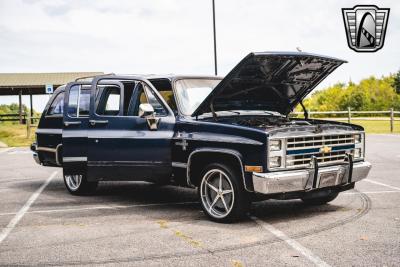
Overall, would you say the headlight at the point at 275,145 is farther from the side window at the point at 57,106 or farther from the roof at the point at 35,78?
the roof at the point at 35,78

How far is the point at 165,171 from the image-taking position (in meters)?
7.01

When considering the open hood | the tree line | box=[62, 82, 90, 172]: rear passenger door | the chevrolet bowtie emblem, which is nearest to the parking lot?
box=[62, 82, 90, 172]: rear passenger door

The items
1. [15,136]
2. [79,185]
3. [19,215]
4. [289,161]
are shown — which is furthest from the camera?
[15,136]

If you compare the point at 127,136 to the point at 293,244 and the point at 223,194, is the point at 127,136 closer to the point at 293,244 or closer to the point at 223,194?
the point at 223,194

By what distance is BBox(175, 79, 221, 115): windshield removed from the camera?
7014 millimetres

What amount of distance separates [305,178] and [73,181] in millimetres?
4469

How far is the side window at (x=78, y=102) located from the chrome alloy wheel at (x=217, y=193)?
2467 millimetres

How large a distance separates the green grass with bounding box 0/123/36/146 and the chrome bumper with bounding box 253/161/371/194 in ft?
65.1

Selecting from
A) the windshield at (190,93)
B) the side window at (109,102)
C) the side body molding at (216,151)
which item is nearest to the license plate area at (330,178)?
the side body molding at (216,151)

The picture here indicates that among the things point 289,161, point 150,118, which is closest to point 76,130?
point 150,118

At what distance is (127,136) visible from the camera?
7.26m

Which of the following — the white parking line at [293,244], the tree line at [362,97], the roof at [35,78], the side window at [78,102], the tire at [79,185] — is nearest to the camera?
the white parking line at [293,244]

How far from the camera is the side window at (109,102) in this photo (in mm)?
7688

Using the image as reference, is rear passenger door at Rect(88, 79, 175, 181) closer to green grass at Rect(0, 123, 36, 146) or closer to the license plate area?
the license plate area
